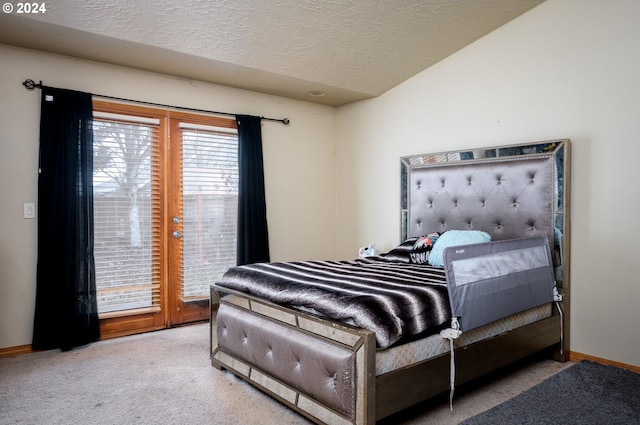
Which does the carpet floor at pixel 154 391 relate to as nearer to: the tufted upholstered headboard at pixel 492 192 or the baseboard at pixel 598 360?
the baseboard at pixel 598 360

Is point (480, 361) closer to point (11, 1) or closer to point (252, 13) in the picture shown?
point (252, 13)

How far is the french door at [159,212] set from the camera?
11.6 ft

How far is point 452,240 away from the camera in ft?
10.5

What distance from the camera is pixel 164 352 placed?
3.24 meters

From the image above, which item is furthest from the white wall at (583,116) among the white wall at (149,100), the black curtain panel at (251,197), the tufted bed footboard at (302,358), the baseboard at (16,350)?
the baseboard at (16,350)

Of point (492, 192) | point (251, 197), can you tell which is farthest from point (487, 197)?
point (251, 197)

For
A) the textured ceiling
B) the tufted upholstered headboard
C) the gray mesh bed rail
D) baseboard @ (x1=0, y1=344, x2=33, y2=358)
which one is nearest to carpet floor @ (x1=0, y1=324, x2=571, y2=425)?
baseboard @ (x1=0, y1=344, x2=33, y2=358)

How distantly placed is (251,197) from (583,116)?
9.27 feet

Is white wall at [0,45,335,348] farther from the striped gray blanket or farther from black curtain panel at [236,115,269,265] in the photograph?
the striped gray blanket

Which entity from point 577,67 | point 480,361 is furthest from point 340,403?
point 577,67

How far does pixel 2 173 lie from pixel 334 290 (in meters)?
2.66

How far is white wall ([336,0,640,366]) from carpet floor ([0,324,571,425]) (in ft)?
1.76

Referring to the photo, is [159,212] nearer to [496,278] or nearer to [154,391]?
[154,391]

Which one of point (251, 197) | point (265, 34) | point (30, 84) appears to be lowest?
point (251, 197)
